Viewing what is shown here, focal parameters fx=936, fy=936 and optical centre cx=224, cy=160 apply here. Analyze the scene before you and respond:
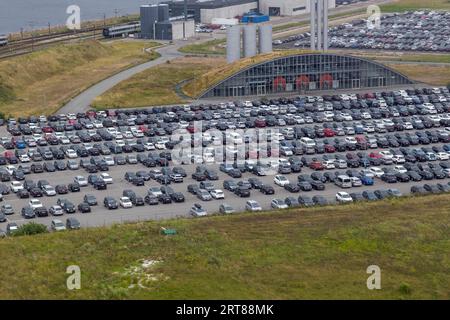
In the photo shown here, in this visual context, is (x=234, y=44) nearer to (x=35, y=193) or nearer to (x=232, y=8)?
(x=35, y=193)

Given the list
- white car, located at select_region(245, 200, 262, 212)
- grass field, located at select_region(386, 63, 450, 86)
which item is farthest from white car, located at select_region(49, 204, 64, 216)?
grass field, located at select_region(386, 63, 450, 86)

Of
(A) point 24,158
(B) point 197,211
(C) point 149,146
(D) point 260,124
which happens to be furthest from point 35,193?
(D) point 260,124

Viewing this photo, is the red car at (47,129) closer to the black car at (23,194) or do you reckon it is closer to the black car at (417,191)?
the black car at (23,194)

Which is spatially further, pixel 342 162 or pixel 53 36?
pixel 53 36
